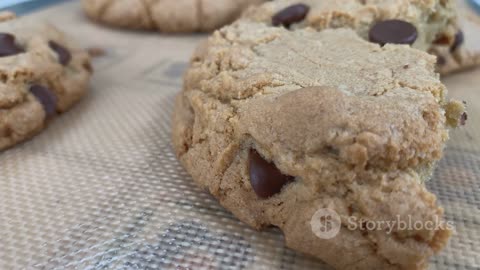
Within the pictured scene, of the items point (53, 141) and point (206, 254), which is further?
point (53, 141)

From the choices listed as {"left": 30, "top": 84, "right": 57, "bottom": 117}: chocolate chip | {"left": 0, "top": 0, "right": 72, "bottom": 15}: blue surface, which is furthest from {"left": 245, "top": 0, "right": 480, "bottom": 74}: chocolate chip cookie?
{"left": 0, "top": 0, "right": 72, "bottom": 15}: blue surface

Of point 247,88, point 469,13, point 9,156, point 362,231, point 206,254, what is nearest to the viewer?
point 362,231

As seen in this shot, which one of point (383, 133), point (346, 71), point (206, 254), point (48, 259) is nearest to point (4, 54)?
point (48, 259)

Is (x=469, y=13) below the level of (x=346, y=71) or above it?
below

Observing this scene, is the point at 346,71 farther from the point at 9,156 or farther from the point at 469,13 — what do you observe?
the point at 469,13

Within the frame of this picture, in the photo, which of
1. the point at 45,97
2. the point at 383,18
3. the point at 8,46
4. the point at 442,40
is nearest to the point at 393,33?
the point at 383,18

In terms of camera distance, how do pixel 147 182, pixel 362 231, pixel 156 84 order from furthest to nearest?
pixel 156 84, pixel 147 182, pixel 362 231

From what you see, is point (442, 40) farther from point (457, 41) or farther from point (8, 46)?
point (8, 46)
